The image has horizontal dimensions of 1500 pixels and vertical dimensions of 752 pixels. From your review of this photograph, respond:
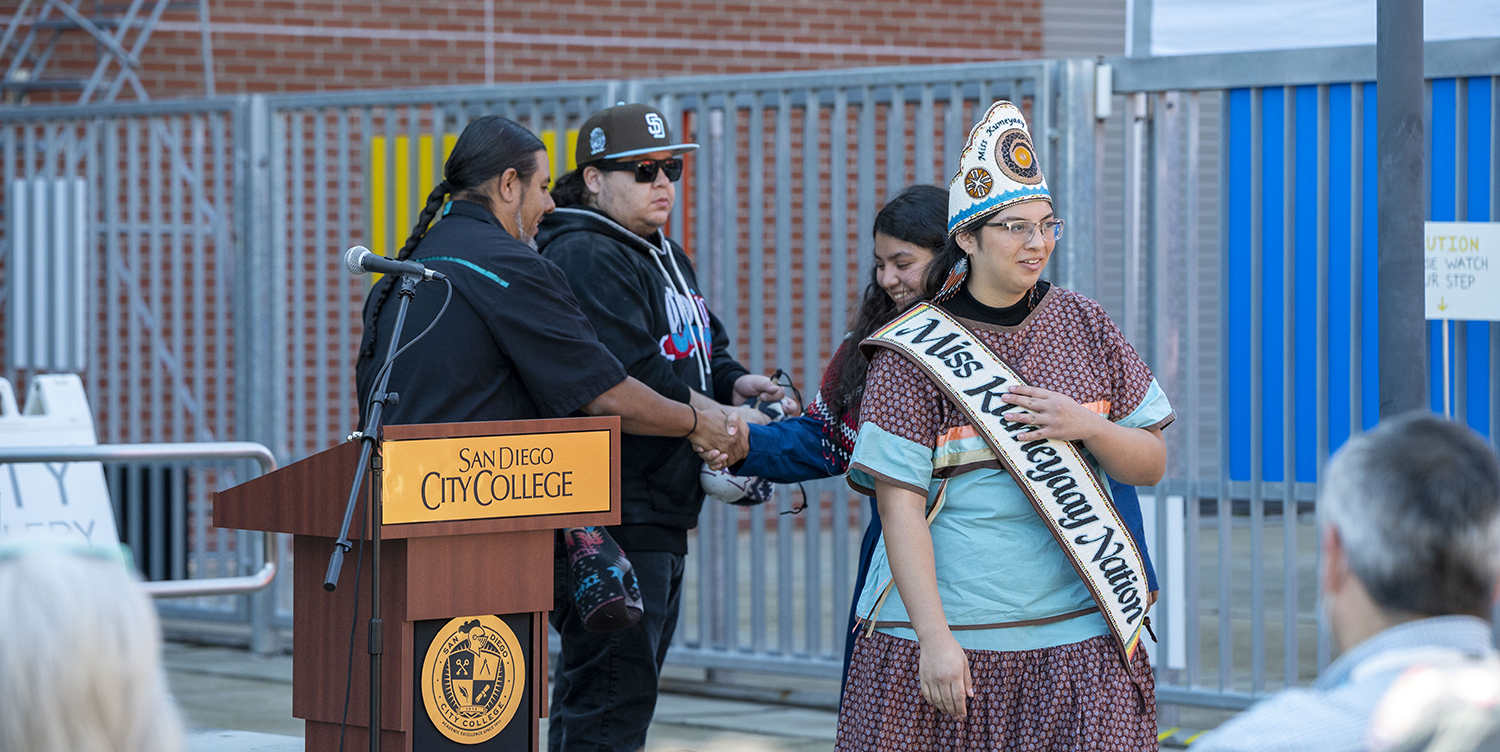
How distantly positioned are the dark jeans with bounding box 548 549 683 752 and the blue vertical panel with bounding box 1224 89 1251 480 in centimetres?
246

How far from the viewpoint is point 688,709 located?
6.80m

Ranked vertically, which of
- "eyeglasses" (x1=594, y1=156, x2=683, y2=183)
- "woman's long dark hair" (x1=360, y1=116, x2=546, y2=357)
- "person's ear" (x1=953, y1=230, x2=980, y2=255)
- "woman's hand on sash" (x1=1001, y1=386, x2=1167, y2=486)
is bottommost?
"woman's hand on sash" (x1=1001, y1=386, x2=1167, y2=486)

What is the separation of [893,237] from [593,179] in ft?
4.02

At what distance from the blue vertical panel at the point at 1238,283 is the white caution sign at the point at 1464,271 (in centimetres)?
65

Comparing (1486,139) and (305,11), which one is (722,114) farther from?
(305,11)

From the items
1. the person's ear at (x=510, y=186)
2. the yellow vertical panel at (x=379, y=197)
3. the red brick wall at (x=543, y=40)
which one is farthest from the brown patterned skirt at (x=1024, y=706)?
the red brick wall at (x=543, y=40)

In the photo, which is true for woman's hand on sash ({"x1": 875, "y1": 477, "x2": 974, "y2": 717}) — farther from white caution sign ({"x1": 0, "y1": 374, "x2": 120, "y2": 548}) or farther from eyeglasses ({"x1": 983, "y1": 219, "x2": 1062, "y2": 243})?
white caution sign ({"x1": 0, "y1": 374, "x2": 120, "y2": 548})

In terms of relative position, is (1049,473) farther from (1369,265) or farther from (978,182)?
(1369,265)

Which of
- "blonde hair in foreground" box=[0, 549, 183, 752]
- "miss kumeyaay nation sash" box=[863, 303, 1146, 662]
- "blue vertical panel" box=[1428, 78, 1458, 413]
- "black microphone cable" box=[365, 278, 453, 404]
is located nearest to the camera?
"blonde hair in foreground" box=[0, 549, 183, 752]

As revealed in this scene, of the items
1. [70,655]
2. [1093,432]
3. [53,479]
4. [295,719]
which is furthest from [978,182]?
[53,479]

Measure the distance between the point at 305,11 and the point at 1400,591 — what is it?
10.4 meters

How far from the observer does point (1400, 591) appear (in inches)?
70.0

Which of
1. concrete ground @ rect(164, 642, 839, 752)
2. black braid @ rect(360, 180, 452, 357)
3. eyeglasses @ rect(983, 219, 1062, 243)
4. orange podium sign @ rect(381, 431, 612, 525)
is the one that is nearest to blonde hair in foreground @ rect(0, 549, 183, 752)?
orange podium sign @ rect(381, 431, 612, 525)

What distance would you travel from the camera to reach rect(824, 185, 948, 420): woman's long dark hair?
379cm
